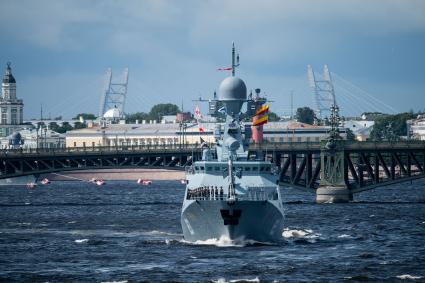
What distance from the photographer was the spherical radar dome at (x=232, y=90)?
385 ft

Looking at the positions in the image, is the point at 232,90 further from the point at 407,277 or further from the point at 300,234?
the point at 407,277

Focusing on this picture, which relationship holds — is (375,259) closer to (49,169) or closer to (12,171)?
(49,169)

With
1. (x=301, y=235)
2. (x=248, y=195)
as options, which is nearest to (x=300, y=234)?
(x=301, y=235)

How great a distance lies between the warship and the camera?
10338cm

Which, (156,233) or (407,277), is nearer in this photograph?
(407,277)

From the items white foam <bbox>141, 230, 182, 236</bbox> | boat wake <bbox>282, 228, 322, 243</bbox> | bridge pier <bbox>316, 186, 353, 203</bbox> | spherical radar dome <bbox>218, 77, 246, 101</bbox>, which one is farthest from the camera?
bridge pier <bbox>316, 186, 353, 203</bbox>

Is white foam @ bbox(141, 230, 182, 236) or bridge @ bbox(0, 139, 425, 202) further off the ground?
bridge @ bbox(0, 139, 425, 202)

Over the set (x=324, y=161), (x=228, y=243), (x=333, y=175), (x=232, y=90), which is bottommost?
(x=228, y=243)

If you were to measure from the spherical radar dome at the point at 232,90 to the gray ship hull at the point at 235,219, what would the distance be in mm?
13955

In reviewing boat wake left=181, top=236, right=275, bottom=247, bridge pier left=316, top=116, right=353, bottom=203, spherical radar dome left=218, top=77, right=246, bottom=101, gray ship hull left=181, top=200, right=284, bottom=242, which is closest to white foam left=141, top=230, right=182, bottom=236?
spherical radar dome left=218, top=77, right=246, bottom=101

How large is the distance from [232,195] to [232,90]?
16.5 metres

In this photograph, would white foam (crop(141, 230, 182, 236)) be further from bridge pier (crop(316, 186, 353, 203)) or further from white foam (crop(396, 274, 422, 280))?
bridge pier (crop(316, 186, 353, 203))

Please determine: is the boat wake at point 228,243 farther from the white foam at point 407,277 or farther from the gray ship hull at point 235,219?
the white foam at point 407,277

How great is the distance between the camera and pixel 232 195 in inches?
4065
